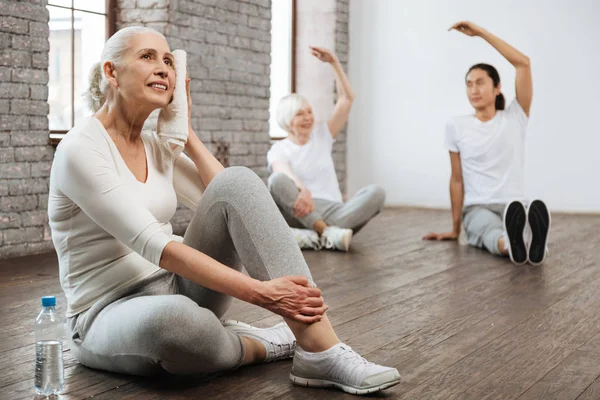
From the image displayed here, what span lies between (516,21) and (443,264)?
343 cm

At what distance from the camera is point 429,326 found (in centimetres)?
271

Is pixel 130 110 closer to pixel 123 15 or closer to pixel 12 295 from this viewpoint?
pixel 12 295

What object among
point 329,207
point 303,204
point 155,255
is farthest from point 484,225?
point 155,255

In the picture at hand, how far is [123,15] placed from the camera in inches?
197

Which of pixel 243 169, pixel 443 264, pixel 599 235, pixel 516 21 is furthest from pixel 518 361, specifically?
pixel 516 21

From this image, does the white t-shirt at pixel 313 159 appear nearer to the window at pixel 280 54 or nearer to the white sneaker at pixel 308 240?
the white sneaker at pixel 308 240

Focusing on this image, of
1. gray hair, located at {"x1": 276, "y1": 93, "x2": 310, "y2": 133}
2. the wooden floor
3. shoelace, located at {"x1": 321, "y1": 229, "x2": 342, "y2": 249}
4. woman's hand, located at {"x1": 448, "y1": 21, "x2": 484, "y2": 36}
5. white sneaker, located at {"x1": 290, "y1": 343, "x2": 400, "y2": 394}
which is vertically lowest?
the wooden floor

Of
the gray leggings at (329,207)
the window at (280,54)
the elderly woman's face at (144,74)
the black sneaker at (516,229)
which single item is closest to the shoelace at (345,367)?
the elderly woman's face at (144,74)

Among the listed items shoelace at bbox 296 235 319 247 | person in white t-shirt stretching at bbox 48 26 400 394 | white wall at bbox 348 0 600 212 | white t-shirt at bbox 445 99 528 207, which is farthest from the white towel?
white wall at bbox 348 0 600 212

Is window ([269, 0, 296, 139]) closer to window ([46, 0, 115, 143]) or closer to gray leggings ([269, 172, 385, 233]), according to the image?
gray leggings ([269, 172, 385, 233])

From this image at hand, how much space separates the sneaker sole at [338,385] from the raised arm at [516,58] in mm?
2571

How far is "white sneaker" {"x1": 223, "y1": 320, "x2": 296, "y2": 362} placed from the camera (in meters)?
2.21

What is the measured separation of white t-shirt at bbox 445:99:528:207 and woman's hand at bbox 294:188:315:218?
881 mm

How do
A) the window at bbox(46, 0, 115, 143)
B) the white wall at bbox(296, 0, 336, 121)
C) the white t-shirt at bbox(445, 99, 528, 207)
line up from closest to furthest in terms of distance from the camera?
the window at bbox(46, 0, 115, 143) → the white t-shirt at bbox(445, 99, 528, 207) → the white wall at bbox(296, 0, 336, 121)
